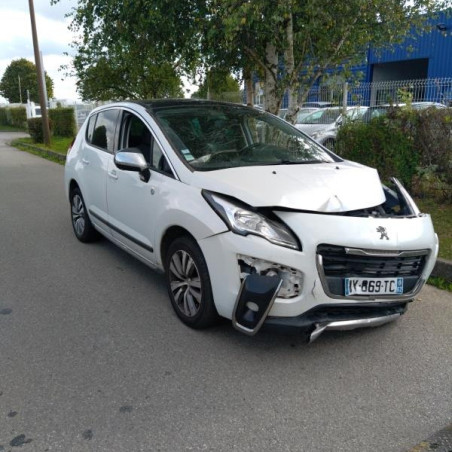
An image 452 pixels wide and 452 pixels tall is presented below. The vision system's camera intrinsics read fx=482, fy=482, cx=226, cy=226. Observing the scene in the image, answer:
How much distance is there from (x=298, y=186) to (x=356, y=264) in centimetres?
67

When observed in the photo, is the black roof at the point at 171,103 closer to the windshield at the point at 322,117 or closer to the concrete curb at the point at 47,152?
the windshield at the point at 322,117

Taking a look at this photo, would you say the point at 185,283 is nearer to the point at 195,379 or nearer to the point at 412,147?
the point at 195,379

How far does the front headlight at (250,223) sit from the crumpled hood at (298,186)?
0.23 feet

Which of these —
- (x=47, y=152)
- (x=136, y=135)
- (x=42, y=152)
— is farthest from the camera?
(x=42, y=152)

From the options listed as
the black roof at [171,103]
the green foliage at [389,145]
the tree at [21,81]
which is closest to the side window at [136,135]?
the black roof at [171,103]

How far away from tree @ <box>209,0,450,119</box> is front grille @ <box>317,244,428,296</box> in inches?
155

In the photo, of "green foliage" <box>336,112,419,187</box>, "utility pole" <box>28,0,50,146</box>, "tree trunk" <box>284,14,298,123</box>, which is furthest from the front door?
"utility pole" <box>28,0,50,146</box>

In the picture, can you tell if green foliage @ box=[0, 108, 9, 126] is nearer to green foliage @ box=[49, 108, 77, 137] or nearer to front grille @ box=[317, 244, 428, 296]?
green foliage @ box=[49, 108, 77, 137]

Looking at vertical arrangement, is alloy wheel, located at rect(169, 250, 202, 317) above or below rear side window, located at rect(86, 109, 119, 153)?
below

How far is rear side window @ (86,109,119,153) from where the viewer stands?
192 inches

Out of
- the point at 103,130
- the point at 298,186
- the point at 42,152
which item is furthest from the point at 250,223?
the point at 42,152

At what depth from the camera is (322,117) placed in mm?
13281

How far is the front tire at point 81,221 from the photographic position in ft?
18.7

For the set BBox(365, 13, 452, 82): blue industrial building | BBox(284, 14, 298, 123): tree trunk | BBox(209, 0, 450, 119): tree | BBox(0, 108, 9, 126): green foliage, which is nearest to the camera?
BBox(209, 0, 450, 119): tree
